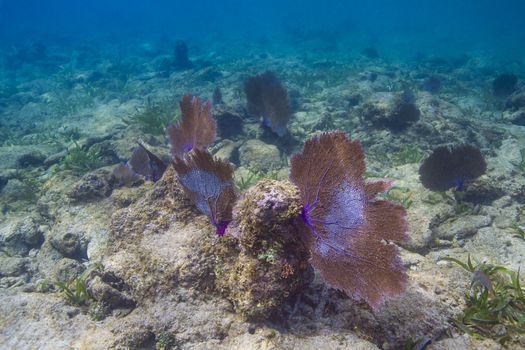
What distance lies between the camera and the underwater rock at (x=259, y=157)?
799cm

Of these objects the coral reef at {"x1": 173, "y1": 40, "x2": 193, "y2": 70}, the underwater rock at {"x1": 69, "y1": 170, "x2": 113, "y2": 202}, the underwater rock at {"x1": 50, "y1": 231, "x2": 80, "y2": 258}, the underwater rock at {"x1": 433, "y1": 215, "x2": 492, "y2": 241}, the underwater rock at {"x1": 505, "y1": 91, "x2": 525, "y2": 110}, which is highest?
the coral reef at {"x1": 173, "y1": 40, "x2": 193, "y2": 70}

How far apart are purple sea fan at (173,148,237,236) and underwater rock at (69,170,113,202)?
11.7 ft

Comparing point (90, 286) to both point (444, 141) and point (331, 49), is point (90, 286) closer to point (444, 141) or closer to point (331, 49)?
point (444, 141)

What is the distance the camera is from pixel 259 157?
8.21 m

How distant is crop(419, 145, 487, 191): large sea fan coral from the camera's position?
5996 mm

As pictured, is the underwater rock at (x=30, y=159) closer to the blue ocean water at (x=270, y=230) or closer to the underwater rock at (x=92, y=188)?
the blue ocean water at (x=270, y=230)

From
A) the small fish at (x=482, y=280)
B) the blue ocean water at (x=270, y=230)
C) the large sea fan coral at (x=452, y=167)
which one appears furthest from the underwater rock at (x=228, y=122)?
the small fish at (x=482, y=280)

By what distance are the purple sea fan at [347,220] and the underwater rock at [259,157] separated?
4787 mm

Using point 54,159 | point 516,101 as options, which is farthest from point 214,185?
point 516,101

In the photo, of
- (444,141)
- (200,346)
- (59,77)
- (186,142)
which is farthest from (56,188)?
(59,77)

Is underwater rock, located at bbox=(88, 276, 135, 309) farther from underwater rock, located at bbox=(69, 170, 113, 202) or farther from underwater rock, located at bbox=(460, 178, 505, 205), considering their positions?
underwater rock, located at bbox=(460, 178, 505, 205)

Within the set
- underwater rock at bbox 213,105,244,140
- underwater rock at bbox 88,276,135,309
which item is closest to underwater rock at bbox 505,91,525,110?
underwater rock at bbox 213,105,244,140

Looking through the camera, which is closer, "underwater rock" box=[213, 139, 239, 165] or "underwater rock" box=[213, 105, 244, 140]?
"underwater rock" box=[213, 139, 239, 165]

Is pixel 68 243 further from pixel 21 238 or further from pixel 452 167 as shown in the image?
pixel 452 167
